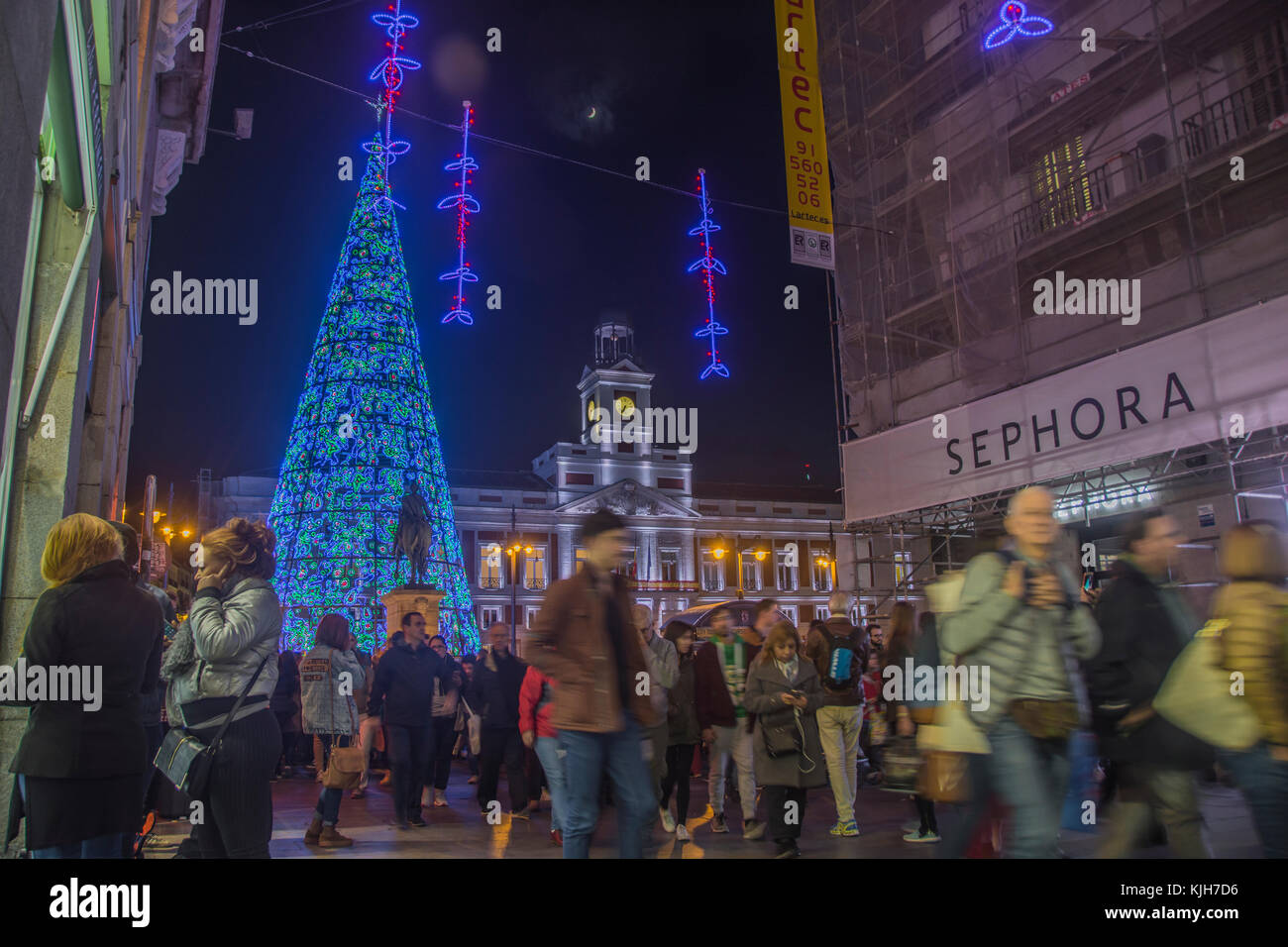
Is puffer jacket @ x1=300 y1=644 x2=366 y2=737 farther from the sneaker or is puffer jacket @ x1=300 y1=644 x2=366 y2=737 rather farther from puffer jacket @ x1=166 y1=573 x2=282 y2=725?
the sneaker

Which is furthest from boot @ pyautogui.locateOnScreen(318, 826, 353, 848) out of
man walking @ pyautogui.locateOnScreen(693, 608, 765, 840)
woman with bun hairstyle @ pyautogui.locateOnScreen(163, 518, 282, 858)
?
woman with bun hairstyle @ pyautogui.locateOnScreen(163, 518, 282, 858)

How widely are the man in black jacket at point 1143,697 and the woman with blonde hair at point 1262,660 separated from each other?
0.25 m

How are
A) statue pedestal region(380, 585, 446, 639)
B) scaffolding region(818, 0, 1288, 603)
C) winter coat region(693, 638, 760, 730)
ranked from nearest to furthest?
winter coat region(693, 638, 760, 730) → scaffolding region(818, 0, 1288, 603) → statue pedestal region(380, 585, 446, 639)

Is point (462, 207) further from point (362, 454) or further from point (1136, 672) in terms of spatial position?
point (1136, 672)

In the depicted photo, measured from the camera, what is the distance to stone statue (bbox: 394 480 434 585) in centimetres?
1848

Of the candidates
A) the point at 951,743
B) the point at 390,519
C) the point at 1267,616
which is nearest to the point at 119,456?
the point at 390,519

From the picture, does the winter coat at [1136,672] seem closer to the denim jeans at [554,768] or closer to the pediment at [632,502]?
the denim jeans at [554,768]

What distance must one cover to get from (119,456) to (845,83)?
46.9 feet

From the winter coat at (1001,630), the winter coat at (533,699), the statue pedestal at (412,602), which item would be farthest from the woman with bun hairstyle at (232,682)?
the statue pedestal at (412,602)

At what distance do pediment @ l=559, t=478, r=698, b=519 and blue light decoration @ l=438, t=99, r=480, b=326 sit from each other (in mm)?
45838

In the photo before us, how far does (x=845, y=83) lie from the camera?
17.1 m

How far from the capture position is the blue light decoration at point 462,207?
1538 centimetres

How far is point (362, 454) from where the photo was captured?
1941cm
